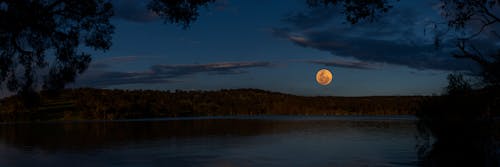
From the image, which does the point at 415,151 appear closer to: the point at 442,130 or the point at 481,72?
the point at 442,130

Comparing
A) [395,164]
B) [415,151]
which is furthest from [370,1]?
[415,151]

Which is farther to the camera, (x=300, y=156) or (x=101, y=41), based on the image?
(x=300, y=156)

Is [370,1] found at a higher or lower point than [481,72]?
higher

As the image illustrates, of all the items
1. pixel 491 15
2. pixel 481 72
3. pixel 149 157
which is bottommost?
pixel 149 157

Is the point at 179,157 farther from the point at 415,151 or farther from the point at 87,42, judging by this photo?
the point at 87,42

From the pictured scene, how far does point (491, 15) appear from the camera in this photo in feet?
58.0

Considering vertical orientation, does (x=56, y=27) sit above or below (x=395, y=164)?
above

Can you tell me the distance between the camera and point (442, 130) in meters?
72.7

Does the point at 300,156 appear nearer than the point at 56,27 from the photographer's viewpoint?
No

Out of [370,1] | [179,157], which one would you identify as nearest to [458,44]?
[370,1]

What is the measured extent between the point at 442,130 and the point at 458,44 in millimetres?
57616

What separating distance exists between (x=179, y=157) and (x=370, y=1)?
4253cm

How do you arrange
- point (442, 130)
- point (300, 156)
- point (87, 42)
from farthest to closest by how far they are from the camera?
point (442, 130) < point (300, 156) < point (87, 42)

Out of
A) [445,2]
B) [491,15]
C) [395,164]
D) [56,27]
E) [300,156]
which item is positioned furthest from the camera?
[300,156]
